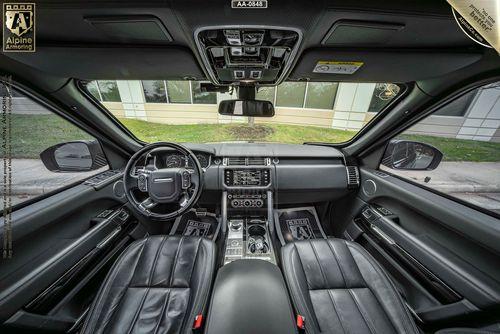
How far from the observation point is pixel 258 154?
8.82 feet

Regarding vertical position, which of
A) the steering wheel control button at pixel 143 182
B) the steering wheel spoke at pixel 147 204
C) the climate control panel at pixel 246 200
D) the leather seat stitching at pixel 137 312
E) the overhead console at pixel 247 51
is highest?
the overhead console at pixel 247 51

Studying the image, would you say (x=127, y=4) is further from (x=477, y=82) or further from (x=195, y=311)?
(x=477, y=82)

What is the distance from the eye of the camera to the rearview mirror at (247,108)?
2309 mm

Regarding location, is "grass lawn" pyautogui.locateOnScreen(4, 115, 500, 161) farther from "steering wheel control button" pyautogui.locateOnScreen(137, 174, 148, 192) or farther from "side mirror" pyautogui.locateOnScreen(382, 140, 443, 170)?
"steering wheel control button" pyautogui.locateOnScreen(137, 174, 148, 192)

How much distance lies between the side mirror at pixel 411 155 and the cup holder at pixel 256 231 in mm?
1736

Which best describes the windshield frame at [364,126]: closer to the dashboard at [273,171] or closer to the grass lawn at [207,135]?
the grass lawn at [207,135]

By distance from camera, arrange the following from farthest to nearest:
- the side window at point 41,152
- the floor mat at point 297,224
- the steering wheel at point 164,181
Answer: the floor mat at point 297,224 → the steering wheel at point 164,181 → the side window at point 41,152

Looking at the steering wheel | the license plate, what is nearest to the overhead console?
the license plate

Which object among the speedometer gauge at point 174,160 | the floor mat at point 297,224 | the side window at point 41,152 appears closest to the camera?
the side window at point 41,152

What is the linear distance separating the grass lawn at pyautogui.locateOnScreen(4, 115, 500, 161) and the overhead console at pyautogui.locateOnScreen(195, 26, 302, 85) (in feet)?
4.08

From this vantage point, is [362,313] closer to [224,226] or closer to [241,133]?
[224,226]

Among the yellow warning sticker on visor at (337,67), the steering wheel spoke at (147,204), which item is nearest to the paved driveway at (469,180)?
Result: the yellow warning sticker on visor at (337,67)

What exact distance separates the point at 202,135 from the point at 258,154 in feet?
3.46

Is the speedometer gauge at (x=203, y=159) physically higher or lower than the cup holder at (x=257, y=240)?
higher
